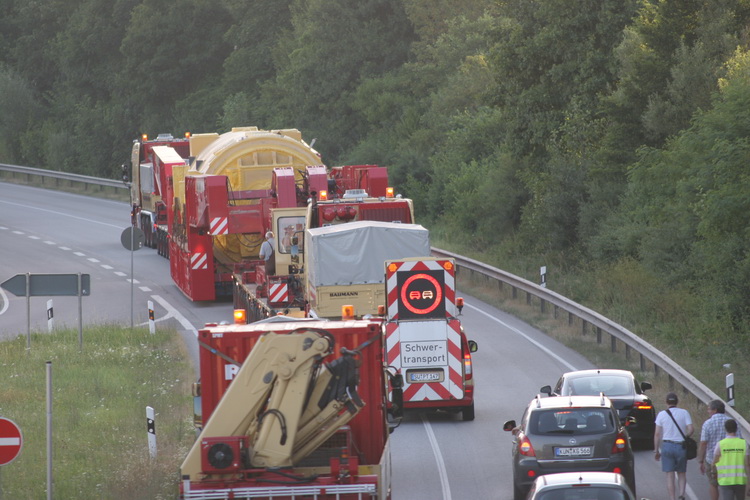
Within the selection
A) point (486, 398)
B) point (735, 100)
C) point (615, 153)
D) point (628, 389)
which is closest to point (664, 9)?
point (615, 153)

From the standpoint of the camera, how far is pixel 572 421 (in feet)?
49.5

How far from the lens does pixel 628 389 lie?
59.8 feet

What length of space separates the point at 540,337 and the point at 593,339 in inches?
52.9

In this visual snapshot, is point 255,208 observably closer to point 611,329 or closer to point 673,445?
point 611,329

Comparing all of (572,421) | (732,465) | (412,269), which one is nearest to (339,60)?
A: (412,269)

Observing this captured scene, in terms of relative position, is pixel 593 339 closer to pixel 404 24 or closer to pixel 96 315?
pixel 96 315

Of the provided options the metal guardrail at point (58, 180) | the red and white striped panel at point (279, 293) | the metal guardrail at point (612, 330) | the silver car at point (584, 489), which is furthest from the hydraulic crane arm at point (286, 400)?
the metal guardrail at point (58, 180)

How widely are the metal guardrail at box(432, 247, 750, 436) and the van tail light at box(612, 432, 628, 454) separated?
2.13 metres

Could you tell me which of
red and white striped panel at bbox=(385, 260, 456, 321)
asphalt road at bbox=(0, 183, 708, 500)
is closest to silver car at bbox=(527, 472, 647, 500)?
asphalt road at bbox=(0, 183, 708, 500)

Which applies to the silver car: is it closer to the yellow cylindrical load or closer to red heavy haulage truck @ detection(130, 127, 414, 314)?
red heavy haulage truck @ detection(130, 127, 414, 314)

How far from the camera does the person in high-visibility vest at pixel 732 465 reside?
14023 millimetres

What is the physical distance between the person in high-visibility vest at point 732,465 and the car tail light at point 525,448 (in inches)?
83.5

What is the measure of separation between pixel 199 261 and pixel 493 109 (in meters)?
19.4

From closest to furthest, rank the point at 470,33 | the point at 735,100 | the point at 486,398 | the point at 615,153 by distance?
the point at 486,398, the point at 735,100, the point at 615,153, the point at 470,33
